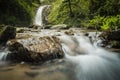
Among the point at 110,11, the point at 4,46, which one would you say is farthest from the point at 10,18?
the point at 4,46

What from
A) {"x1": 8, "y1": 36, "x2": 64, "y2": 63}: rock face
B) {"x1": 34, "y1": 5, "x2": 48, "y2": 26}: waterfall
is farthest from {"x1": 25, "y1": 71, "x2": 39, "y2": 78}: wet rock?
{"x1": 34, "y1": 5, "x2": 48, "y2": 26}: waterfall

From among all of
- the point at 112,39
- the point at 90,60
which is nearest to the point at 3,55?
the point at 90,60

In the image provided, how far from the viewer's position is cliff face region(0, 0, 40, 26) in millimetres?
20484

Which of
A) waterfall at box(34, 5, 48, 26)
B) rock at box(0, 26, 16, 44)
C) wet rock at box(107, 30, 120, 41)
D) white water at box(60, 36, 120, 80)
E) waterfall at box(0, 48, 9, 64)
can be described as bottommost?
white water at box(60, 36, 120, 80)

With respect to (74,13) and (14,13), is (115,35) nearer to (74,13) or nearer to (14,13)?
(74,13)

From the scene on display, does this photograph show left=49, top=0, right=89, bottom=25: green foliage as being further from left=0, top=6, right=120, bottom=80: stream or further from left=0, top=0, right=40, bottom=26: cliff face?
left=0, top=6, right=120, bottom=80: stream

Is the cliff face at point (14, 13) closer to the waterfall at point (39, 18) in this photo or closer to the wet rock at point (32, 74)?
the waterfall at point (39, 18)

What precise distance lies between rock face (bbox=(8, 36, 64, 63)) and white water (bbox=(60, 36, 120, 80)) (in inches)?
30.2

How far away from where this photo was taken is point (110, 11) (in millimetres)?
17781

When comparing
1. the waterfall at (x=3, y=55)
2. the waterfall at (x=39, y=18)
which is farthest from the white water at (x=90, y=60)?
the waterfall at (x=39, y=18)

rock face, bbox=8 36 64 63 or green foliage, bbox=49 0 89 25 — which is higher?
green foliage, bbox=49 0 89 25

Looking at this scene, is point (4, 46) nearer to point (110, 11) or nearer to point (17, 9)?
point (110, 11)

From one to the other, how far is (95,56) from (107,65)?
125 centimetres

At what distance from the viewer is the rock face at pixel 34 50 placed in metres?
7.81
